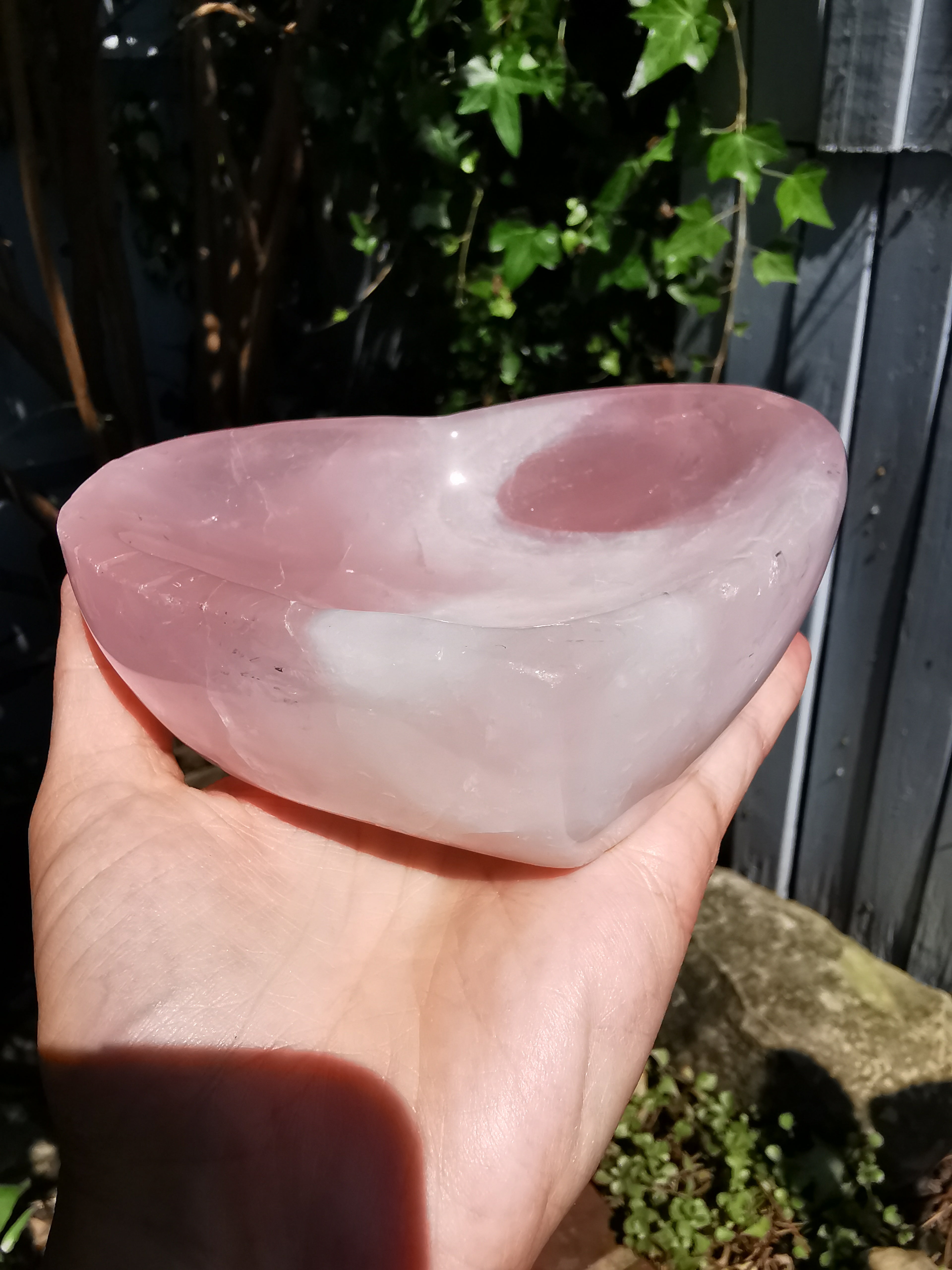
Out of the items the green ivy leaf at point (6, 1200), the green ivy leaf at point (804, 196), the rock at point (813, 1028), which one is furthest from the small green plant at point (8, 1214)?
the green ivy leaf at point (804, 196)

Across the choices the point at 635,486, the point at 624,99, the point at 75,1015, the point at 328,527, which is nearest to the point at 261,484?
the point at 328,527

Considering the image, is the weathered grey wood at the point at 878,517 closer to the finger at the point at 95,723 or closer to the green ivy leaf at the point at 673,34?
the green ivy leaf at the point at 673,34

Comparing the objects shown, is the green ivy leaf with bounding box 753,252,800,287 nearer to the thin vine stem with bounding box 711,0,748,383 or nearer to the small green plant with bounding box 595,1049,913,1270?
the thin vine stem with bounding box 711,0,748,383

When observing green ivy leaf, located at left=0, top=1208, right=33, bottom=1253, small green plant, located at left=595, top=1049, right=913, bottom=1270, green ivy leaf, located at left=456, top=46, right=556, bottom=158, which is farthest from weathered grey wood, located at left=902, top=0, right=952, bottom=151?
green ivy leaf, located at left=0, top=1208, right=33, bottom=1253

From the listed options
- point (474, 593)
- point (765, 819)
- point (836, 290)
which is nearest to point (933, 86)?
point (836, 290)

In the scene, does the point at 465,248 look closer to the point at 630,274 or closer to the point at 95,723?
the point at 630,274

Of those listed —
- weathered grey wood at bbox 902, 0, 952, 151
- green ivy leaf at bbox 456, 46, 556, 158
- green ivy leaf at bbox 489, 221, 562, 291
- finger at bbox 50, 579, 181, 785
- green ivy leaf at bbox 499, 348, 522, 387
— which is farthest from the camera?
green ivy leaf at bbox 499, 348, 522, 387
